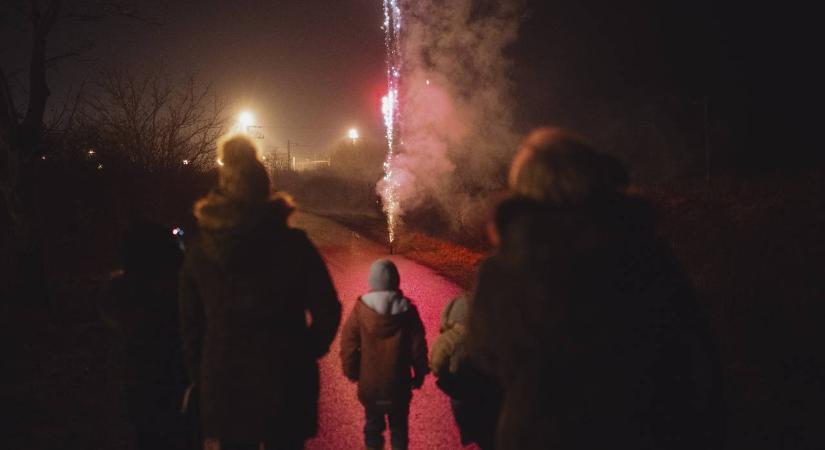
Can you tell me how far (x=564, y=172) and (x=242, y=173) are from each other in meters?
1.45

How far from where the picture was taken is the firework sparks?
62.0 ft

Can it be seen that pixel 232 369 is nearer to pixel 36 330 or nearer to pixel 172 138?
pixel 36 330

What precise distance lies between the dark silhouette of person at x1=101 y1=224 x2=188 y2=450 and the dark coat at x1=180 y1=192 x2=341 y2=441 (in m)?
0.74

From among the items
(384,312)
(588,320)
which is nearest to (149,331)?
(384,312)

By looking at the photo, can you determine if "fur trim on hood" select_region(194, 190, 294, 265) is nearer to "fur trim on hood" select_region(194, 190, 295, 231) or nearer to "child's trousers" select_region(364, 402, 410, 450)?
"fur trim on hood" select_region(194, 190, 295, 231)

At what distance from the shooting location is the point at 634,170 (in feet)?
73.3

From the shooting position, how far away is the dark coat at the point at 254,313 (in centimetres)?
253

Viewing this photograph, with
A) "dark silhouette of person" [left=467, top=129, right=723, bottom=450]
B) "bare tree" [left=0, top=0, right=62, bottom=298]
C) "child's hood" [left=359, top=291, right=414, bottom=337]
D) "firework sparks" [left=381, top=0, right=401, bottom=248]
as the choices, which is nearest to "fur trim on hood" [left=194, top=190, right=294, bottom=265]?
"dark silhouette of person" [left=467, top=129, right=723, bottom=450]

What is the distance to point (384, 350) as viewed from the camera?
401cm

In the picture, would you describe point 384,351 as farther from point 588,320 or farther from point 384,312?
point 588,320

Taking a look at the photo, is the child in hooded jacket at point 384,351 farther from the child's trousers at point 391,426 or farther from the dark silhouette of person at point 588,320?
the dark silhouette of person at point 588,320

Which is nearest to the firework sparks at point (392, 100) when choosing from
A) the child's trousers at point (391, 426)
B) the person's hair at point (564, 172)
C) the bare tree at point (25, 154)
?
the bare tree at point (25, 154)

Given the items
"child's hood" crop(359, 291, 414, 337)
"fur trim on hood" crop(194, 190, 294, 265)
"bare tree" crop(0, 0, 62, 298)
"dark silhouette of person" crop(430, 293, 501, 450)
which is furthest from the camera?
"bare tree" crop(0, 0, 62, 298)

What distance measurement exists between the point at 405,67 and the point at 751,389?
1564 cm
